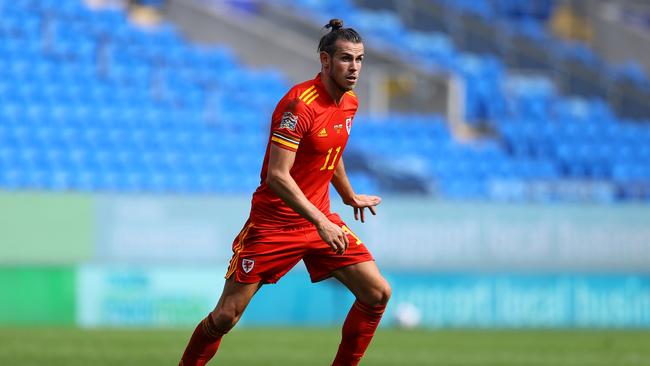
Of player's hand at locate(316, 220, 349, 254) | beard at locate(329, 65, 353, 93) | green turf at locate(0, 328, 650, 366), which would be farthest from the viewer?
green turf at locate(0, 328, 650, 366)

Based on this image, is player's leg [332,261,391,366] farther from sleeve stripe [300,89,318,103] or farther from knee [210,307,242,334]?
sleeve stripe [300,89,318,103]

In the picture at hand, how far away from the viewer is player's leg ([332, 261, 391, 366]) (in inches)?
286

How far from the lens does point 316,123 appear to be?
6.99 m

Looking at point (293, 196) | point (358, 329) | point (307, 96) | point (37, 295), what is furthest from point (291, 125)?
point (37, 295)

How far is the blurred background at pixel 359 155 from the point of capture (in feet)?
51.9

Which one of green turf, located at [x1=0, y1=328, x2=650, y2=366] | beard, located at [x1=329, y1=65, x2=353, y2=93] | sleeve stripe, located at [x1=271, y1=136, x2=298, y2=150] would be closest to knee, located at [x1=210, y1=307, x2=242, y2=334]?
sleeve stripe, located at [x1=271, y1=136, x2=298, y2=150]

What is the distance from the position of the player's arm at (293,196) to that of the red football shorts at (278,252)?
1.29 feet

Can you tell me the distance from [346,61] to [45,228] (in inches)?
372

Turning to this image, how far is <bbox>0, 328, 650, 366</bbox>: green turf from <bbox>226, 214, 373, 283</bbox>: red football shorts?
2.88m

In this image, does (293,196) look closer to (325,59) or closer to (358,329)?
(325,59)

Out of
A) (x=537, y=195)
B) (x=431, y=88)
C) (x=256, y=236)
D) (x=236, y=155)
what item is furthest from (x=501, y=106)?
(x=256, y=236)

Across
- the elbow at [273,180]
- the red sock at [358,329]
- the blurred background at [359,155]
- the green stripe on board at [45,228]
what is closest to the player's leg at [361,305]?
the red sock at [358,329]

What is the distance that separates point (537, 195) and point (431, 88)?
4.34 m

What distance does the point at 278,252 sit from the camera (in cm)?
720
